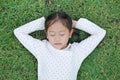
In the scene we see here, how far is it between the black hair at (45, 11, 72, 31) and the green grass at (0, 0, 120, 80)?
24cm

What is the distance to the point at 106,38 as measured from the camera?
4121mm

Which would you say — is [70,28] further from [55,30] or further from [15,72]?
[15,72]

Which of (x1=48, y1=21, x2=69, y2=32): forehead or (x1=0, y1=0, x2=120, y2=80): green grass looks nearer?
(x1=48, y1=21, x2=69, y2=32): forehead

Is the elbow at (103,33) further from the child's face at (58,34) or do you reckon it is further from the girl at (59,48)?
the child's face at (58,34)

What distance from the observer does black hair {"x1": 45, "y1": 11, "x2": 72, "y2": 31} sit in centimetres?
379

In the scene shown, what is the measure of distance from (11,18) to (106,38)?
106cm

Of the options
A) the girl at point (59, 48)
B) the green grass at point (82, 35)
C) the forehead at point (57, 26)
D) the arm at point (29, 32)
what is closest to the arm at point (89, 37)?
the girl at point (59, 48)

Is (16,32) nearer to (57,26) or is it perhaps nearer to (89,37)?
(57,26)

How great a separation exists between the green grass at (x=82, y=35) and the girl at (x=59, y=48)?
0.42 feet

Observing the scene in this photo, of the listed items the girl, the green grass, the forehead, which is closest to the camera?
the forehead

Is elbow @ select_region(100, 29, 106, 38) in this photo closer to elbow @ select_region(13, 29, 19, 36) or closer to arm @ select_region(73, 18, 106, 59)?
arm @ select_region(73, 18, 106, 59)

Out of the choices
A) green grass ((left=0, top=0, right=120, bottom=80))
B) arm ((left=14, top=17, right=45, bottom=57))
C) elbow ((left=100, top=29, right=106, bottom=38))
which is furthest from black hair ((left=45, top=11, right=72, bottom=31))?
elbow ((left=100, top=29, right=106, bottom=38))

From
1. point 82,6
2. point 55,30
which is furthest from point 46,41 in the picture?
point 82,6

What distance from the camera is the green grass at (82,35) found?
13.3ft
